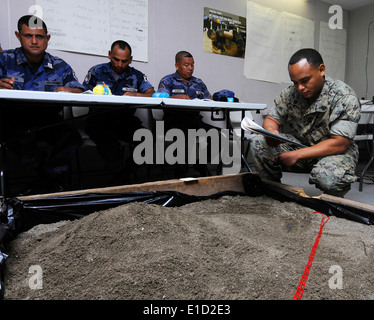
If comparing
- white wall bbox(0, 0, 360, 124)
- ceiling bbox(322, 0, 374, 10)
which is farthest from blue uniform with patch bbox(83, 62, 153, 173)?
ceiling bbox(322, 0, 374, 10)

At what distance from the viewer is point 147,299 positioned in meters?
0.66

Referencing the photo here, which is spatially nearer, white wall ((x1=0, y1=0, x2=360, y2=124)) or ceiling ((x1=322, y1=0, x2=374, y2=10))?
white wall ((x1=0, y1=0, x2=360, y2=124))

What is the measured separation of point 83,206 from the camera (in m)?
1.22

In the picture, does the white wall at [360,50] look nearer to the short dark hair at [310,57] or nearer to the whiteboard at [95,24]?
the whiteboard at [95,24]

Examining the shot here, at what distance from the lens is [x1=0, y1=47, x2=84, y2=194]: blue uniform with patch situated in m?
1.85

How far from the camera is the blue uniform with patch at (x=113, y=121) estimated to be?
2209 mm

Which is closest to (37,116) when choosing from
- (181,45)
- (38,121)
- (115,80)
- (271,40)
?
(38,121)

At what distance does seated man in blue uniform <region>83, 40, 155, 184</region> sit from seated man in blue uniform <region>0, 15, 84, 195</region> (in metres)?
0.24

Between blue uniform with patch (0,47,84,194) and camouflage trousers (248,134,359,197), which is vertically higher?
blue uniform with patch (0,47,84,194)

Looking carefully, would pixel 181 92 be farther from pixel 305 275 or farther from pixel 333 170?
pixel 305 275

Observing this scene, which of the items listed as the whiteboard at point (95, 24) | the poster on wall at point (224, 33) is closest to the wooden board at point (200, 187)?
the whiteboard at point (95, 24)

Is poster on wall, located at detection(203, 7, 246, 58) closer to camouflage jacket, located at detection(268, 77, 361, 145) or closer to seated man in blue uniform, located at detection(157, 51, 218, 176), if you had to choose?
seated man in blue uniform, located at detection(157, 51, 218, 176)

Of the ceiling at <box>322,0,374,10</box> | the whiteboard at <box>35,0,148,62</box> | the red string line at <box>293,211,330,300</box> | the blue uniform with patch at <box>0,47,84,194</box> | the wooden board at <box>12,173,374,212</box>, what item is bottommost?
the red string line at <box>293,211,330,300</box>
